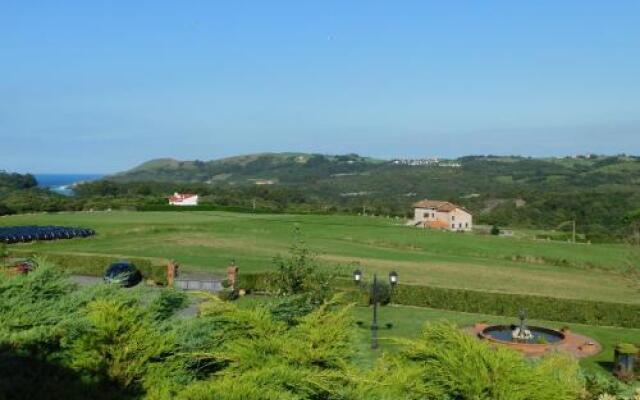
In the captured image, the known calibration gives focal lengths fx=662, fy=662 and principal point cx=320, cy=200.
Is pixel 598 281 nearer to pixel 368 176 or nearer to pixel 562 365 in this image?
pixel 562 365

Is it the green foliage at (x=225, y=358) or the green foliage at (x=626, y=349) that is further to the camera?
the green foliage at (x=626, y=349)

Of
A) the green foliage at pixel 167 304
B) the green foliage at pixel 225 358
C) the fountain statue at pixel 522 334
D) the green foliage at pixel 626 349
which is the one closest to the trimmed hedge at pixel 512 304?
A: the fountain statue at pixel 522 334

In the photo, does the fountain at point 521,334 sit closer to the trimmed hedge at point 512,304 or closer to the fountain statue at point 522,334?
the fountain statue at point 522,334

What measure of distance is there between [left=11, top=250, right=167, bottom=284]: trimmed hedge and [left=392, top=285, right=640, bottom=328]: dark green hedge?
1250 centimetres

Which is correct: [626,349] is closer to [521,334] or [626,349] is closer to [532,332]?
[521,334]

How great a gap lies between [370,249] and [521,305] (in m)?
24.9

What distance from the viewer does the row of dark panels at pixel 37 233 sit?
4616 cm

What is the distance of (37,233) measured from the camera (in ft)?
157

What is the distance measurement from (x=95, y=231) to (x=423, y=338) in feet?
164

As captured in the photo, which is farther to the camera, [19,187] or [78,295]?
[19,187]

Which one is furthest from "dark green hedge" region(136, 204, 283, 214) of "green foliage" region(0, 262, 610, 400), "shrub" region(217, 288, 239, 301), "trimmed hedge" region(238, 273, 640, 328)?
"green foliage" region(0, 262, 610, 400)

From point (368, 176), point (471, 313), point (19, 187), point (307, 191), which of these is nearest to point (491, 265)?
point (471, 313)

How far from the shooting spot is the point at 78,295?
799cm

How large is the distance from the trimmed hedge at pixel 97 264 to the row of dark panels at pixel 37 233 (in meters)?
9.75
